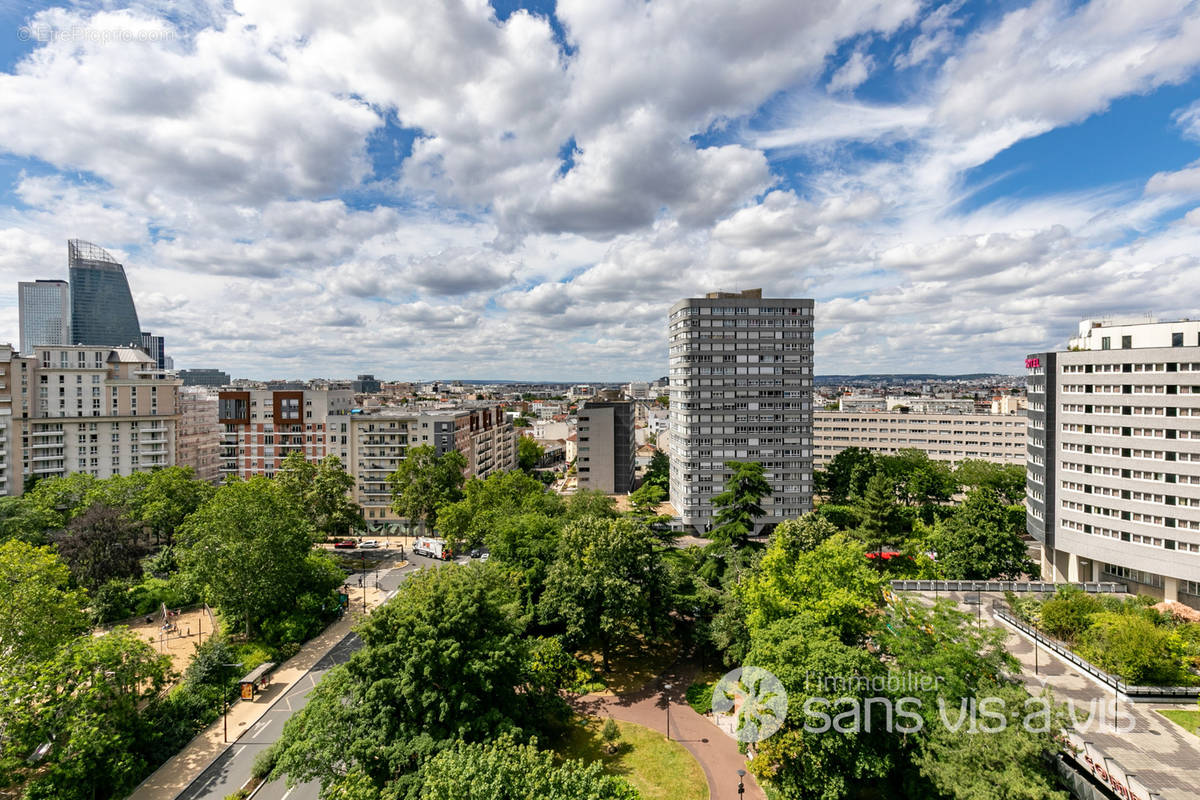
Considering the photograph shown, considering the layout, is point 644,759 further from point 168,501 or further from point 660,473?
point 660,473

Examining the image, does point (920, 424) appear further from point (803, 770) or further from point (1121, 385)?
point (803, 770)

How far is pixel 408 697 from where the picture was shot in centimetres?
2578

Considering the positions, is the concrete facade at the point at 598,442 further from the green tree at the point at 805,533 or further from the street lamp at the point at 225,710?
the street lamp at the point at 225,710

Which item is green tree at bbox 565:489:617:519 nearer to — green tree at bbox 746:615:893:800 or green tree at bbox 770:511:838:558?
green tree at bbox 770:511:838:558

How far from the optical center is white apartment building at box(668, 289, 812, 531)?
233 ft

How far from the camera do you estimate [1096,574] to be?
1946 inches

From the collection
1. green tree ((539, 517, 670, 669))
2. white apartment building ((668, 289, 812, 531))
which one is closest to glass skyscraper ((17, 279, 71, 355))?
white apartment building ((668, 289, 812, 531))

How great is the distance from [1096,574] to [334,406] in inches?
3521

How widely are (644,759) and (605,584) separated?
9.91 meters

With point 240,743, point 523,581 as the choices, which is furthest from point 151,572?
point 523,581

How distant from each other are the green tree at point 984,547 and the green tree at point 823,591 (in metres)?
20.5

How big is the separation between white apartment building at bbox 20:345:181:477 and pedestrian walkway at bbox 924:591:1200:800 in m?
96.5

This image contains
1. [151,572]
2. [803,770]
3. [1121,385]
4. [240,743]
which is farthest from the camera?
[151,572]

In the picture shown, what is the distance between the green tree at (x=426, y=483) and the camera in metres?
70.2
